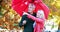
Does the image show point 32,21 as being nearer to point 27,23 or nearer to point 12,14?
point 27,23

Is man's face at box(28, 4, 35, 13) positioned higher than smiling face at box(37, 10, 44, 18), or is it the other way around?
man's face at box(28, 4, 35, 13)

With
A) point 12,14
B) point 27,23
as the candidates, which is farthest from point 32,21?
point 12,14

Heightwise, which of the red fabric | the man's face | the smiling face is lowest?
the red fabric

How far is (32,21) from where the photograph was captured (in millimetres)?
1756

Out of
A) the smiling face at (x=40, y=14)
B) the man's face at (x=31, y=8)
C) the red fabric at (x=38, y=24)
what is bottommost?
the red fabric at (x=38, y=24)

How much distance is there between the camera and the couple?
1.75 m

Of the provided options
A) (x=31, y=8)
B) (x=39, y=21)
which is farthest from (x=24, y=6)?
(x=39, y=21)

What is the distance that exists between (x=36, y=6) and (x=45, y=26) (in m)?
0.16

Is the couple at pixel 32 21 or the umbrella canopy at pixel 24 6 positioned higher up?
the umbrella canopy at pixel 24 6

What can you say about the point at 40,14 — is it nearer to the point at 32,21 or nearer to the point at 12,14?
the point at 32,21

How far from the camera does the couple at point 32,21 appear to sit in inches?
68.7

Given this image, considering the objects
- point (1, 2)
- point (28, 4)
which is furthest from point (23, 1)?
point (1, 2)

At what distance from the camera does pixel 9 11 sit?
1783 millimetres

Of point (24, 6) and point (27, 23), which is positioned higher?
point (24, 6)
